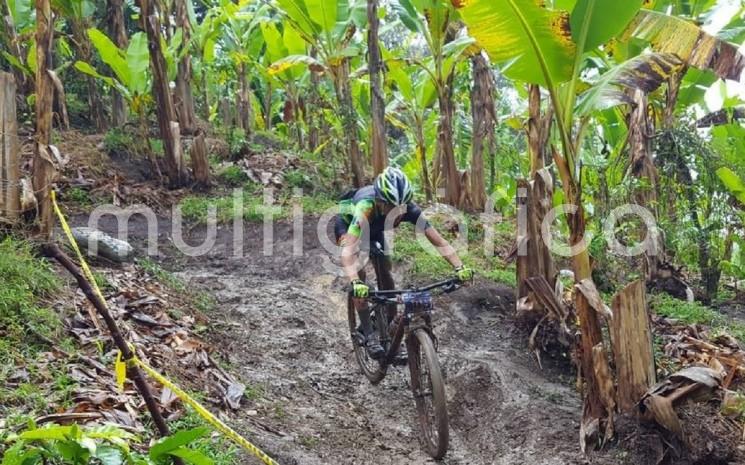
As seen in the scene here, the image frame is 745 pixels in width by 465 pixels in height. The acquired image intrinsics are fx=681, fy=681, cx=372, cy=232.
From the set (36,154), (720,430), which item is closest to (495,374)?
(720,430)

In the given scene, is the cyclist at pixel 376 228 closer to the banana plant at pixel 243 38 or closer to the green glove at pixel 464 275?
the green glove at pixel 464 275

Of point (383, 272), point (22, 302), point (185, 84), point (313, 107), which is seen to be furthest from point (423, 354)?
point (185, 84)

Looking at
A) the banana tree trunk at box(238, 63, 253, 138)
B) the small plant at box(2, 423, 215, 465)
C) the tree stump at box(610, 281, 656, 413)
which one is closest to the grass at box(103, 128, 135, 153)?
the banana tree trunk at box(238, 63, 253, 138)

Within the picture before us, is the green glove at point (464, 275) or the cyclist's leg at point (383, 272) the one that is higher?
the green glove at point (464, 275)

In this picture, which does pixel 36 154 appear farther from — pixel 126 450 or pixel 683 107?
pixel 683 107

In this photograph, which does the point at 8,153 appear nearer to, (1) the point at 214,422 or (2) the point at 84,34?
(1) the point at 214,422

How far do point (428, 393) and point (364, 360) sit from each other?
137 centimetres

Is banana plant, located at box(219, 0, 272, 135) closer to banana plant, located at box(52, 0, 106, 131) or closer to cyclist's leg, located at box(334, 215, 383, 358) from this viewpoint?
banana plant, located at box(52, 0, 106, 131)

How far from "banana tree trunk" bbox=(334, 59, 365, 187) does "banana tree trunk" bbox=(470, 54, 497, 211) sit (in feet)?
5.98

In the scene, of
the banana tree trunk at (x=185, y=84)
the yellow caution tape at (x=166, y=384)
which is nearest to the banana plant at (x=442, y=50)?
the banana tree trunk at (x=185, y=84)

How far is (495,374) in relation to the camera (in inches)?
230

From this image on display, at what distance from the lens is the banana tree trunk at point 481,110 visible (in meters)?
10.1

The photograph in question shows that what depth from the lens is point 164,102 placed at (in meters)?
10.2

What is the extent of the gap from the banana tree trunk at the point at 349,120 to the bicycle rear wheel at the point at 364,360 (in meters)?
4.53
